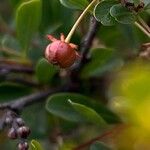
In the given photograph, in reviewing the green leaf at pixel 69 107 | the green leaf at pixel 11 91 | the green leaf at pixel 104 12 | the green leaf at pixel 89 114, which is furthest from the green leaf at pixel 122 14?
the green leaf at pixel 11 91

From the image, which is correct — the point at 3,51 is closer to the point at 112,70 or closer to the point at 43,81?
the point at 43,81

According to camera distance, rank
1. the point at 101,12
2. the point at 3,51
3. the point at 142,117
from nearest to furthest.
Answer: the point at 142,117
the point at 101,12
the point at 3,51

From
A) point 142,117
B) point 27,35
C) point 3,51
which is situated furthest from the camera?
point 3,51

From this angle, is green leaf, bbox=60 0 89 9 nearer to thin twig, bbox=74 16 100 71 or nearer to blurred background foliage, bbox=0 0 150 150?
thin twig, bbox=74 16 100 71

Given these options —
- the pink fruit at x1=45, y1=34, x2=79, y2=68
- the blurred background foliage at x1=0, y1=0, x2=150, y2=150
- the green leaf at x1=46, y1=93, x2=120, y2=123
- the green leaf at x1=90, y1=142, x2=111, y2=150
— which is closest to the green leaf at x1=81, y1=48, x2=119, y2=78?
the blurred background foliage at x1=0, y1=0, x2=150, y2=150

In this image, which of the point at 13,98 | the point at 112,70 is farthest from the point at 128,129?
the point at 13,98

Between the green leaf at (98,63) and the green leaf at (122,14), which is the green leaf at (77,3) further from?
the green leaf at (98,63)

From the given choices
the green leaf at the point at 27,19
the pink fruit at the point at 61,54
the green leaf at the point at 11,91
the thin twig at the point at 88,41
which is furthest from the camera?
the green leaf at the point at 11,91
